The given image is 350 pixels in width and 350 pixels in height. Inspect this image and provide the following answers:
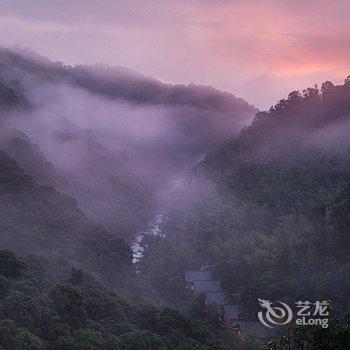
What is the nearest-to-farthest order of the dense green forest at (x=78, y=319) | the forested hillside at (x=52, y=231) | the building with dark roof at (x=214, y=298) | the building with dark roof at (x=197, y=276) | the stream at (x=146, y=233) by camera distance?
the dense green forest at (x=78, y=319) < the forested hillside at (x=52, y=231) < the building with dark roof at (x=214, y=298) < the building with dark roof at (x=197, y=276) < the stream at (x=146, y=233)

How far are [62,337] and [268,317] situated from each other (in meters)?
8.59

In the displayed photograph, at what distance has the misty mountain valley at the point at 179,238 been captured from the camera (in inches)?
635

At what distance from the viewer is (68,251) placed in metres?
24.2

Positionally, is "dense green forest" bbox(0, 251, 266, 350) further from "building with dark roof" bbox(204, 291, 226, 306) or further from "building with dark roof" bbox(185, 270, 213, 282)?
"building with dark roof" bbox(185, 270, 213, 282)

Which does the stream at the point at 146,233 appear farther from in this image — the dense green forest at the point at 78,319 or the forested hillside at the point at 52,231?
the dense green forest at the point at 78,319

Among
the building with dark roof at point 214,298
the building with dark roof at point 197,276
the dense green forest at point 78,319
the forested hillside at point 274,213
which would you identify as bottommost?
the dense green forest at point 78,319

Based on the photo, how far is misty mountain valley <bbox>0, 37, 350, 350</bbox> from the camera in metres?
16.1

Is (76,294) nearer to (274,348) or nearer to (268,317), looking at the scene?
(268,317)

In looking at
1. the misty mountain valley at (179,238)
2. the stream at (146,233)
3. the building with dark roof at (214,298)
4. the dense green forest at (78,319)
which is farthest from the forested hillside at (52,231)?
the stream at (146,233)

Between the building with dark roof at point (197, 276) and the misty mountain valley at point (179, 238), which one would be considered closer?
the misty mountain valley at point (179, 238)

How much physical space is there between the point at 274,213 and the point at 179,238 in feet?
20.3

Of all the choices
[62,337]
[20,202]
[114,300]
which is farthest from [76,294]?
[20,202]

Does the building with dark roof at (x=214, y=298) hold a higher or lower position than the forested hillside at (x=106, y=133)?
lower

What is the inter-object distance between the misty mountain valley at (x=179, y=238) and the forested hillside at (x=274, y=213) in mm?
97
